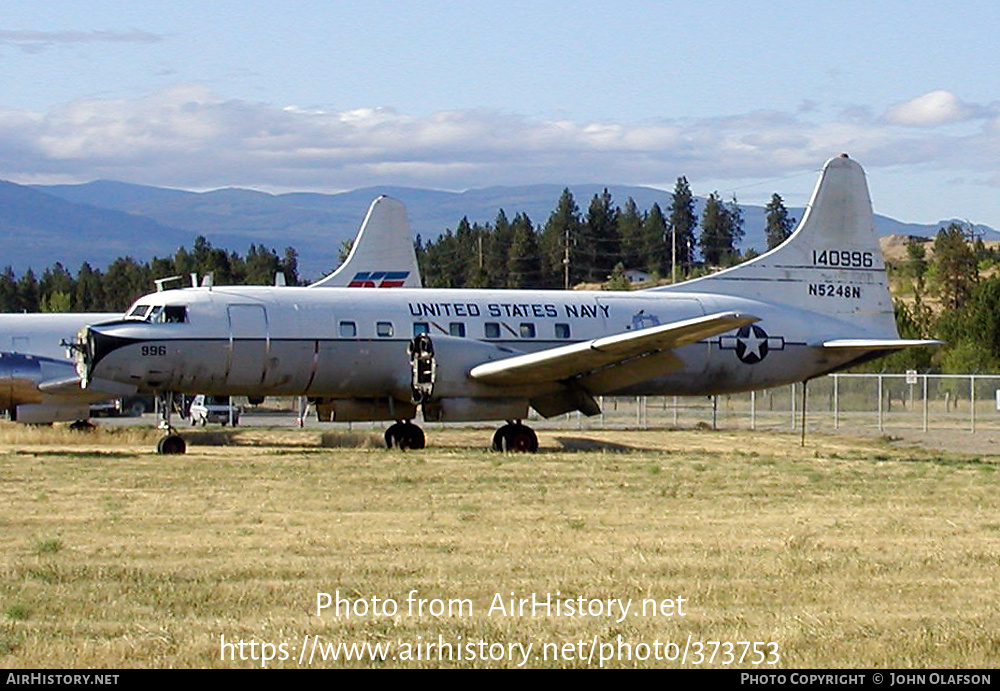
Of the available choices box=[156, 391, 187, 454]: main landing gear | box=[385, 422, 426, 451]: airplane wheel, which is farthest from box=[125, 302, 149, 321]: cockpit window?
box=[385, 422, 426, 451]: airplane wheel

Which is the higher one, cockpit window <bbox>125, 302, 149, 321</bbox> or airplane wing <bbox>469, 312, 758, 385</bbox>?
cockpit window <bbox>125, 302, 149, 321</bbox>

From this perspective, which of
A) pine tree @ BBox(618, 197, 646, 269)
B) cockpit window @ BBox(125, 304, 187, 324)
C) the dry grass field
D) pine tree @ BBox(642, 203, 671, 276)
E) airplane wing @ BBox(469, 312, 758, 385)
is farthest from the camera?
pine tree @ BBox(642, 203, 671, 276)

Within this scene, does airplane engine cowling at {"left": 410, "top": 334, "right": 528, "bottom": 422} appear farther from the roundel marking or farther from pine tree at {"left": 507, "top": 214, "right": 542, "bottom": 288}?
pine tree at {"left": 507, "top": 214, "right": 542, "bottom": 288}

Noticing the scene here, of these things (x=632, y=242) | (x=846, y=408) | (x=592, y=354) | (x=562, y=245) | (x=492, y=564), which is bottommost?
(x=846, y=408)

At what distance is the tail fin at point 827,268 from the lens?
34188 mm

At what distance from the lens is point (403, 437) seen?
31.2 metres

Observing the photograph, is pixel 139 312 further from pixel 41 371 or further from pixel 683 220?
pixel 683 220

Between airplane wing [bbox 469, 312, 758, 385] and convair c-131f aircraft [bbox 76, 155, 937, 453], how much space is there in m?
0.05

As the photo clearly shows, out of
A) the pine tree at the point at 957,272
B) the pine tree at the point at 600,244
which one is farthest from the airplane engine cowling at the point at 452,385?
the pine tree at the point at 600,244

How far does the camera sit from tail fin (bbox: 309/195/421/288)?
44.7 metres

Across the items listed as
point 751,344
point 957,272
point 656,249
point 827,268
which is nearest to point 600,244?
point 656,249

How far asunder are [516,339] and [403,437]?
9.89ft

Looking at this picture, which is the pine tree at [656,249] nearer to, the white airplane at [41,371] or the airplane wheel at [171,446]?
the white airplane at [41,371]
